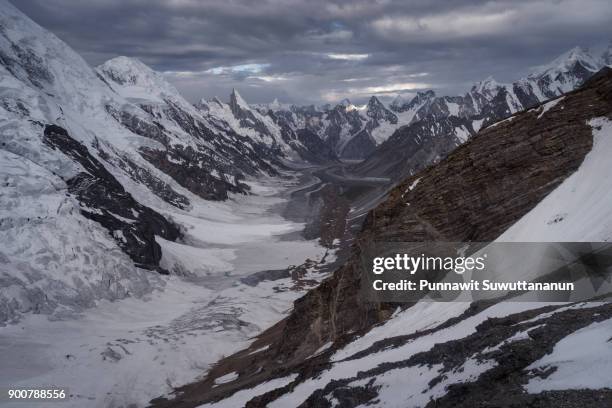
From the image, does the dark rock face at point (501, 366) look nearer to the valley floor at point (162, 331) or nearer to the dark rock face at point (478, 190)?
the dark rock face at point (478, 190)

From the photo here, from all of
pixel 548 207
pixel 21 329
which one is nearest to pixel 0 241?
pixel 21 329

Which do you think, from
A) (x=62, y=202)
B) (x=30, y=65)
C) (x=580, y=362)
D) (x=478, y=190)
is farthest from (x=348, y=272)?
(x=30, y=65)

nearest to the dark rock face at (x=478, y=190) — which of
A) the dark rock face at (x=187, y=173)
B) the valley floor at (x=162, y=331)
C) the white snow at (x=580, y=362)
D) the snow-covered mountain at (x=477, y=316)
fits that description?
the snow-covered mountain at (x=477, y=316)

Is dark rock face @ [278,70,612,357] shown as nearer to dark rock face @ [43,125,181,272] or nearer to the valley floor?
the valley floor

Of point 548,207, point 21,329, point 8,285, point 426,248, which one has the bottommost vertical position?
point 21,329

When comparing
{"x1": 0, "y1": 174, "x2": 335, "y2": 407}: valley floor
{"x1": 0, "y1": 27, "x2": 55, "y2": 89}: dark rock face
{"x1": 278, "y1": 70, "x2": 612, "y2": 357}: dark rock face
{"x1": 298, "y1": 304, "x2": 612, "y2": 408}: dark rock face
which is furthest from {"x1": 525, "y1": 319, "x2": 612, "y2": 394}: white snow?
{"x1": 0, "y1": 27, "x2": 55, "y2": 89}: dark rock face

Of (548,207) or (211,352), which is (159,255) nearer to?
(211,352)

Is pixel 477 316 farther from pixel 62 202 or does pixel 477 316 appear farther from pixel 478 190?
pixel 62 202
